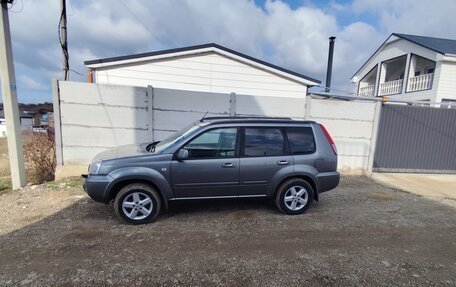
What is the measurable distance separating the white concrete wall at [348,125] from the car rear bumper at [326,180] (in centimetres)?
328

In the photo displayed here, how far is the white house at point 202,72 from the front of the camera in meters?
8.89

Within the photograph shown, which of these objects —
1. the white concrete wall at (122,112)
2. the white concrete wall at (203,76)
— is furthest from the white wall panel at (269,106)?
the white concrete wall at (203,76)

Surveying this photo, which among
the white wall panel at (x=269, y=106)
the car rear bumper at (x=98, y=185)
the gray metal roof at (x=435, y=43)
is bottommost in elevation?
the car rear bumper at (x=98, y=185)

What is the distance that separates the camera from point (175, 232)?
144 inches

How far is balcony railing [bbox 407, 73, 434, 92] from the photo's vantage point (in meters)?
15.0

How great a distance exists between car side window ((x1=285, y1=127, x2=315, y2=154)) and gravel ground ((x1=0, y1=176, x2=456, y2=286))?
1.17 metres

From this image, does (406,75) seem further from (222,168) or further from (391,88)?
(222,168)

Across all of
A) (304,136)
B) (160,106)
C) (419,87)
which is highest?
(419,87)

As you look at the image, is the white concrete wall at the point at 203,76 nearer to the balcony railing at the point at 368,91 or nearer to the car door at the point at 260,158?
the car door at the point at 260,158

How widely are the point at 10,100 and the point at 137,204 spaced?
381 centimetres

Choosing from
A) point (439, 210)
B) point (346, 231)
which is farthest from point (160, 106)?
point (439, 210)

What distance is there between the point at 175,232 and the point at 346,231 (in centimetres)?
261

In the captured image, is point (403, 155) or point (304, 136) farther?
point (403, 155)

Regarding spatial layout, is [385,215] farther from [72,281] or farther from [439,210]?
[72,281]
